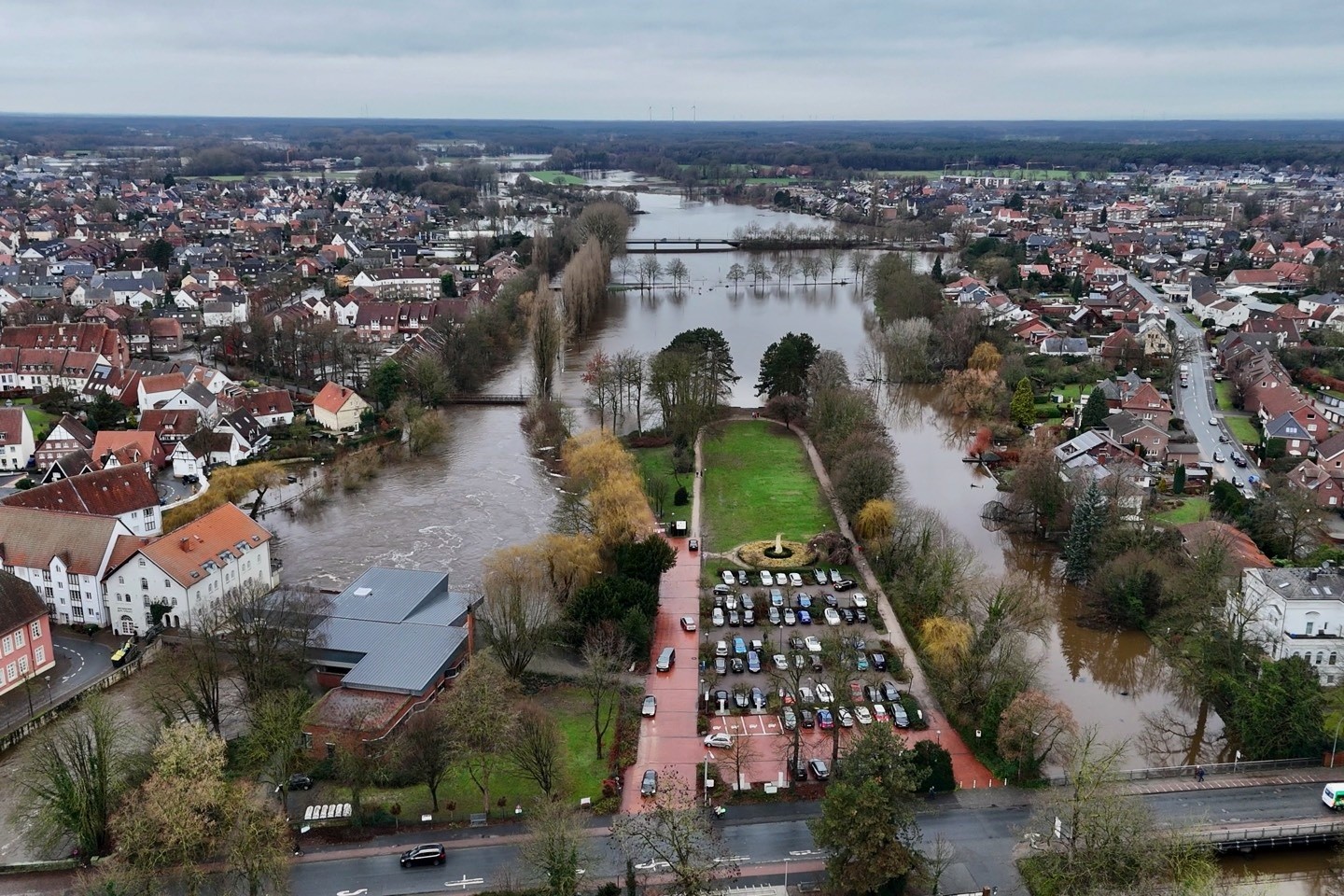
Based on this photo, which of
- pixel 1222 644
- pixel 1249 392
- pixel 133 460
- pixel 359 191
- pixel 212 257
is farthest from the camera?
pixel 359 191

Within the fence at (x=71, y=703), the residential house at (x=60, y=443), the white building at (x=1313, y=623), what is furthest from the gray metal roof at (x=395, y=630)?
the white building at (x=1313, y=623)

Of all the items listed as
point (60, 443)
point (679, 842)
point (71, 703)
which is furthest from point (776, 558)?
point (60, 443)

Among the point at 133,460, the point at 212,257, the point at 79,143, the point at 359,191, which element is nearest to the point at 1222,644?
the point at 133,460

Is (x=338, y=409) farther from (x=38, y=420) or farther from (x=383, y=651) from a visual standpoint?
(x=383, y=651)

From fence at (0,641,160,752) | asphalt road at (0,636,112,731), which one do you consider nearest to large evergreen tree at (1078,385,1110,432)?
fence at (0,641,160,752)

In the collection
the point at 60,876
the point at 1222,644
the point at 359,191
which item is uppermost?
the point at 359,191

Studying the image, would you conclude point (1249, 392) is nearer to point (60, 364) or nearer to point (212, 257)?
point (60, 364)

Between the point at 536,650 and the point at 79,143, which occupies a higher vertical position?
the point at 79,143
